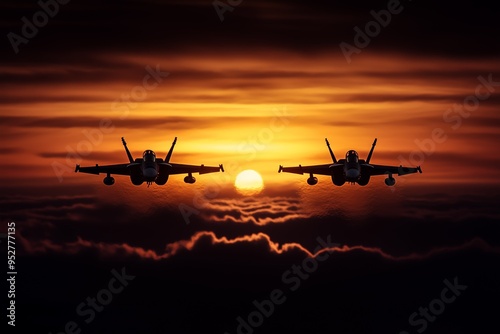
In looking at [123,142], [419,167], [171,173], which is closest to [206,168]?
[171,173]

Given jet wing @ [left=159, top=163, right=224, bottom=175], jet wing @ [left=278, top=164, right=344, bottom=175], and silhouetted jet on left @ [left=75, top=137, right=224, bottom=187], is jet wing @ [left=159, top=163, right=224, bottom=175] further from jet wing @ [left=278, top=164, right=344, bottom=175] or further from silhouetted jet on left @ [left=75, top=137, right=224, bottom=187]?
jet wing @ [left=278, top=164, right=344, bottom=175]

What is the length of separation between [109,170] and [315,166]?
3636 centimetres

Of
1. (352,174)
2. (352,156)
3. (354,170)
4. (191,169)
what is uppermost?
(352,156)

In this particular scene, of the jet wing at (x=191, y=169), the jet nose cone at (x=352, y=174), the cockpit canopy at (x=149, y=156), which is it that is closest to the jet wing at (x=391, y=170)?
the jet nose cone at (x=352, y=174)

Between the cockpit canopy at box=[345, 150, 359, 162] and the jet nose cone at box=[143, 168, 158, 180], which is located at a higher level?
the cockpit canopy at box=[345, 150, 359, 162]

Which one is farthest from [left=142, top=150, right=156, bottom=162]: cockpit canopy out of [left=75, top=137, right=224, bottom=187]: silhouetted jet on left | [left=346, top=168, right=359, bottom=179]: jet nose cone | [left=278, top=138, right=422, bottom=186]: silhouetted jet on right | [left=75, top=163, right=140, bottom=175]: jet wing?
[left=346, top=168, right=359, bottom=179]: jet nose cone

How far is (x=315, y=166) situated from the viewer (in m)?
143

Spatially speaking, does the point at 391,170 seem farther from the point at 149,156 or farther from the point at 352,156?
the point at 149,156

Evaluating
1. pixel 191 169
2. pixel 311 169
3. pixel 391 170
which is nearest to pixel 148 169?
pixel 191 169

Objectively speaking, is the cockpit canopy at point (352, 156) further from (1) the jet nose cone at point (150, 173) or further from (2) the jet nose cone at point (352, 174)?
(1) the jet nose cone at point (150, 173)

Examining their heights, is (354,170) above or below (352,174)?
above

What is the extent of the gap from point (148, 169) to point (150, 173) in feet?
2.70

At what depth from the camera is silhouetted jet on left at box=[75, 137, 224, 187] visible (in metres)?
129

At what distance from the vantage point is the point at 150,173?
128 metres
